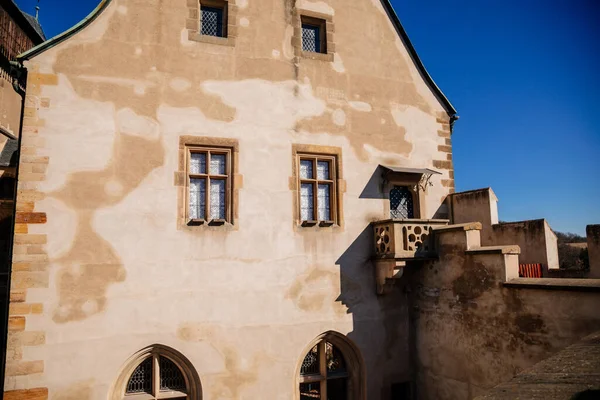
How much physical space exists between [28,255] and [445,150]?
932 centimetres

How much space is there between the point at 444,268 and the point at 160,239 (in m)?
5.77

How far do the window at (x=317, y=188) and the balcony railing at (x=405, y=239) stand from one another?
3.86 feet

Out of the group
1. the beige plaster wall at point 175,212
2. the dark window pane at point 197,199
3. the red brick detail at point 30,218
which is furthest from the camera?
the dark window pane at point 197,199

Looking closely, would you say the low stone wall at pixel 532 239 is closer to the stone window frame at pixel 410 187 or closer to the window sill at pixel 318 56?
the stone window frame at pixel 410 187

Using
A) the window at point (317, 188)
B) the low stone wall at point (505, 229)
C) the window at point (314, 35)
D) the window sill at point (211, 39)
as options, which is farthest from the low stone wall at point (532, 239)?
the window sill at point (211, 39)

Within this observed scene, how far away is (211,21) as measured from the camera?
31.7 feet

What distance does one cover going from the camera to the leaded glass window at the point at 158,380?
8219 millimetres

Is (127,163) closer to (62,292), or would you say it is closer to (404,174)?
(62,292)

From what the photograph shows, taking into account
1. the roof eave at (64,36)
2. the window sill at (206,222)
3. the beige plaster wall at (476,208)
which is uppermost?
the roof eave at (64,36)

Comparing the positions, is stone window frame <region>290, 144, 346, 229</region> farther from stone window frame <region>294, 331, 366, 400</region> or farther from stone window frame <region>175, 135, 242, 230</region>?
stone window frame <region>294, 331, 366, 400</region>

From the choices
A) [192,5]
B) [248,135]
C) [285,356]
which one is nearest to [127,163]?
[248,135]

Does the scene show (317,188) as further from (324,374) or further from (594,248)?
(594,248)

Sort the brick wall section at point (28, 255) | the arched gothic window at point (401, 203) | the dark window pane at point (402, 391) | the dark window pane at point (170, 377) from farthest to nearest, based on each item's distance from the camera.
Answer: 1. the arched gothic window at point (401, 203)
2. the dark window pane at point (402, 391)
3. the dark window pane at point (170, 377)
4. the brick wall section at point (28, 255)

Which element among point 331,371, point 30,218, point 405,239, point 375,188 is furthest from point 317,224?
point 30,218
